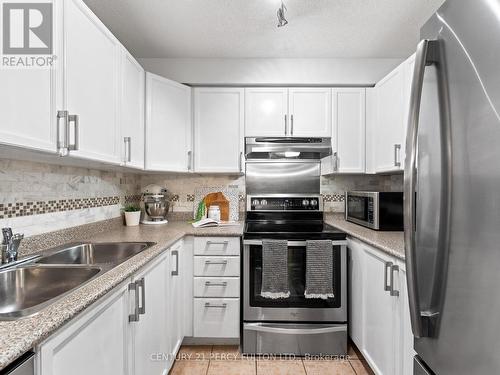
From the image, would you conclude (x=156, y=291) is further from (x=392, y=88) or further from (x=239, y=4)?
(x=392, y=88)

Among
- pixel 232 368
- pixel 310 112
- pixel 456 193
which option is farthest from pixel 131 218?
pixel 456 193

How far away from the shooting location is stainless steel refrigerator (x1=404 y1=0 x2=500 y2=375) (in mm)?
607

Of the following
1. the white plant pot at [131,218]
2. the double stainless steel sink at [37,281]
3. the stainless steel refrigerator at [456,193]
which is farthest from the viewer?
the white plant pot at [131,218]

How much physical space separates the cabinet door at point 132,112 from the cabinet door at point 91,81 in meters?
0.11

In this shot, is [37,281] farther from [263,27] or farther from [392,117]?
[392,117]

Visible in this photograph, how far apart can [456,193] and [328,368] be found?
1784mm

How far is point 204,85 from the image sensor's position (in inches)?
104

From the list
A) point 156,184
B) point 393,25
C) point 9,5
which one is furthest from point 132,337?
point 393,25

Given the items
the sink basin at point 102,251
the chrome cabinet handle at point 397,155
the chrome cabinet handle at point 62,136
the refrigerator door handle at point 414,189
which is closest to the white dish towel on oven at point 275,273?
the sink basin at point 102,251

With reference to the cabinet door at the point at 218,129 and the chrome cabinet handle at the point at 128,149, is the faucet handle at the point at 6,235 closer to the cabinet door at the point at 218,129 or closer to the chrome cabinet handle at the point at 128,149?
the chrome cabinet handle at the point at 128,149

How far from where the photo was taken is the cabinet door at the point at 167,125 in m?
2.28

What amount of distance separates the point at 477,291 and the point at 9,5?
1643 millimetres

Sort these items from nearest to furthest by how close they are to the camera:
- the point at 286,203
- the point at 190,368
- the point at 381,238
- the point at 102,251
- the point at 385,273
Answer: the point at 385,273
the point at 102,251
the point at 381,238
the point at 190,368
the point at 286,203

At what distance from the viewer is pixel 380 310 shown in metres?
1.68
